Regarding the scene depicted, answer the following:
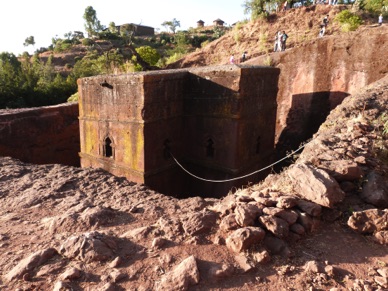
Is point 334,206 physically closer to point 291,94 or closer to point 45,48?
point 291,94

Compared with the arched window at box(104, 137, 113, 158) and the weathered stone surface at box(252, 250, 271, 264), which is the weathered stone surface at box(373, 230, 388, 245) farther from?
the arched window at box(104, 137, 113, 158)

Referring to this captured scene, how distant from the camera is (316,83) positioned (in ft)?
31.1

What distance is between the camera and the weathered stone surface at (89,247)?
8.25 feet

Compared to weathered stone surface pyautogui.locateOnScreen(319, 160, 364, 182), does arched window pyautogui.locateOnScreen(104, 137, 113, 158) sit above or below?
below

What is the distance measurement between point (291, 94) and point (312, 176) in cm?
764

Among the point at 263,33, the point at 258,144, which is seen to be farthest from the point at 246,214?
the point at 263,33

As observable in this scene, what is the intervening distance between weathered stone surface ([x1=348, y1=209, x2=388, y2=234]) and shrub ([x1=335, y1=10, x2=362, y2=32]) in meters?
13.7

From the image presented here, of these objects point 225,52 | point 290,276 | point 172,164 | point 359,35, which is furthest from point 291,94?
point 225,52

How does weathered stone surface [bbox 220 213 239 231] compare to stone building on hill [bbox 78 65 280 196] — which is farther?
stone building on hill [bbox 78 65 280 196]

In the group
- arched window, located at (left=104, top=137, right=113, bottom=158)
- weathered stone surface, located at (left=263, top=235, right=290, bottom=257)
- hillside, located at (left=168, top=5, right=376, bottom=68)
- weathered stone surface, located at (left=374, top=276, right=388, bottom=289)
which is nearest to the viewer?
weathered stone surface, located at (left=374, top=276, right=388, bottom=289)

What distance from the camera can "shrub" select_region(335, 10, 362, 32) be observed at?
14058mm

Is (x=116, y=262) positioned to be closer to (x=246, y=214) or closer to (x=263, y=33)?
(x=246, y=214)

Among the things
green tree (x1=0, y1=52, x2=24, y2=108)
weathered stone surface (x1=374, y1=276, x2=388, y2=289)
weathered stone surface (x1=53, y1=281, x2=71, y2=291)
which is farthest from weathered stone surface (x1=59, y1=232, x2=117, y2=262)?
green tree (x1=0, y1=52, x2=24, y2=108)

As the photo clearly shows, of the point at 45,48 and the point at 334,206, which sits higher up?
the point at 45,48
